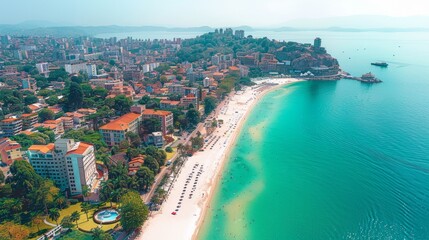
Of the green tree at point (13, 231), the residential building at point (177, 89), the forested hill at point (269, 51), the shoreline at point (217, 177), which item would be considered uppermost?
the forested hill at point (269, 51)

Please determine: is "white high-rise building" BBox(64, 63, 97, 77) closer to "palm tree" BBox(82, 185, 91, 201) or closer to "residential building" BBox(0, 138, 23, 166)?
"residential building" BBox(0, 138, 23, 166)

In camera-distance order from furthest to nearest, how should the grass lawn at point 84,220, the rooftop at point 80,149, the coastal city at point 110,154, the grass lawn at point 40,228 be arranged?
the rooftop at point 80,149
the coastal city at point 110,154
the grass lawn at point 84,220
the grass lawn at point 40,228

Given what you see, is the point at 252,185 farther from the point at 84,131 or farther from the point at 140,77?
the point at 140,77

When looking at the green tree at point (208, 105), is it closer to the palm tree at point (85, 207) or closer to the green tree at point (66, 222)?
the palm tree at point (85, 207)

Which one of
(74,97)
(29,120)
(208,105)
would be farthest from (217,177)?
(74,97)

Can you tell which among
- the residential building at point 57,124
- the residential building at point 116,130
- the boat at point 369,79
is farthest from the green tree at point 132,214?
the boat at point 369,79

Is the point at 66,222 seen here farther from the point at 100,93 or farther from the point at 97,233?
the point at 100,93
